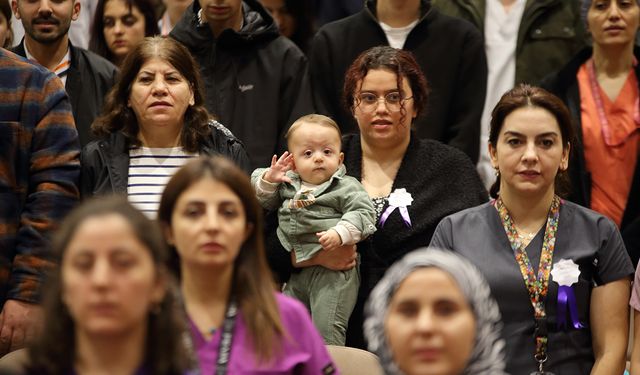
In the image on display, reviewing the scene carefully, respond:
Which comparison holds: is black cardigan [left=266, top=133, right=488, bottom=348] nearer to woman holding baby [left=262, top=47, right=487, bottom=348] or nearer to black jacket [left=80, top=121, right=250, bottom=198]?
woman holding baby [left=262, top=47, right=487, bottom=348]

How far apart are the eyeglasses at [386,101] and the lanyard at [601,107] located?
1207 mm

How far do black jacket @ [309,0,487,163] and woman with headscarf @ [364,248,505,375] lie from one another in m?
2.29

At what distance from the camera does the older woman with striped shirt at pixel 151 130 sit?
4.23 metres

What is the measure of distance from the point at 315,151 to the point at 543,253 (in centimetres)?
91

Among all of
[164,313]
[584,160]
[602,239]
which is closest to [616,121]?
[584,160]

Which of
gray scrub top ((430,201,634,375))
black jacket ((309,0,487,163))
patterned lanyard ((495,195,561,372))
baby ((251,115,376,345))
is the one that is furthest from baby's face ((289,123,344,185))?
black jacket ((309,0,487,163))

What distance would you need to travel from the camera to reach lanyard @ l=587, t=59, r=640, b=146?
519 centimetres

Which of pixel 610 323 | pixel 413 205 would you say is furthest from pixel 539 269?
pixel 413 205

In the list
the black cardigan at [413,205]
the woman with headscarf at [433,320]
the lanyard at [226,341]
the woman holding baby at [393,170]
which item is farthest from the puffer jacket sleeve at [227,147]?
the woman with headscarf at [433,320]

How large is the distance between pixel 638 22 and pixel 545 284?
197 cm

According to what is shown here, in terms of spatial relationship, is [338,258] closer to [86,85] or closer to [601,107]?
[86,85]

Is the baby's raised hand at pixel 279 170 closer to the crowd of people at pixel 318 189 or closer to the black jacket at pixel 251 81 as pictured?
the crowd of people at pixel 318 189

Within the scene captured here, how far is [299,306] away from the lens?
10.4 ft

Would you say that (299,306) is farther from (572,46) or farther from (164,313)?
(572,46)
